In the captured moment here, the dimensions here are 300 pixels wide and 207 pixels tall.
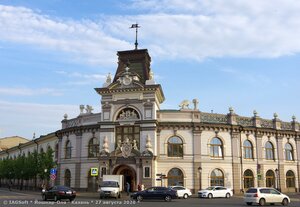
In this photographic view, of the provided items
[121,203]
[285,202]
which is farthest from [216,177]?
[121,203]

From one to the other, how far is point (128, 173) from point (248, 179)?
1669 centimetres

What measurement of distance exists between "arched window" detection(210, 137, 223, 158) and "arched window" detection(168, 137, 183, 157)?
14.2 feet

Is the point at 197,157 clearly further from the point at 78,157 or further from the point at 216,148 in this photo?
the point at 78,157

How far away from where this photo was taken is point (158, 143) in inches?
1938

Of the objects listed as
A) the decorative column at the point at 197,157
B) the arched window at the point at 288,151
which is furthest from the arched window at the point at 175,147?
the arched window at the point at 288,151

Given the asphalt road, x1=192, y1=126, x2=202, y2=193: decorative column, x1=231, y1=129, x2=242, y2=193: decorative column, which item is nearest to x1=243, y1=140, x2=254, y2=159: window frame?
x1=231, y1=129, x2=242, y2=193: decorative column

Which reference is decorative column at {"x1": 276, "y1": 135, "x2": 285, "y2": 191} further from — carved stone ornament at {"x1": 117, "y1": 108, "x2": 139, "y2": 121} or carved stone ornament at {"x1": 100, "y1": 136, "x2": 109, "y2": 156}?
carved stone ornament at {"x1": 100, "y1": 136, "x2": 109, "y2": 156}

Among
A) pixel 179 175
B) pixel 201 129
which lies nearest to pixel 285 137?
pixel 201 129

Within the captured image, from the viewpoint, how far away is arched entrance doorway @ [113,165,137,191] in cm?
4787

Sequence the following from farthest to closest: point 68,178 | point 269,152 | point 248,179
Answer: point 269,152 → point 68,178 → point 248,179

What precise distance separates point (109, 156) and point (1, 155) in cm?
6522

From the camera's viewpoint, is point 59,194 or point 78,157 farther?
point 78,157

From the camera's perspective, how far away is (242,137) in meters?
52.8

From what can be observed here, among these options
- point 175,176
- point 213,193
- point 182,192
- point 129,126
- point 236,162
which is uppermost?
point 129,126
